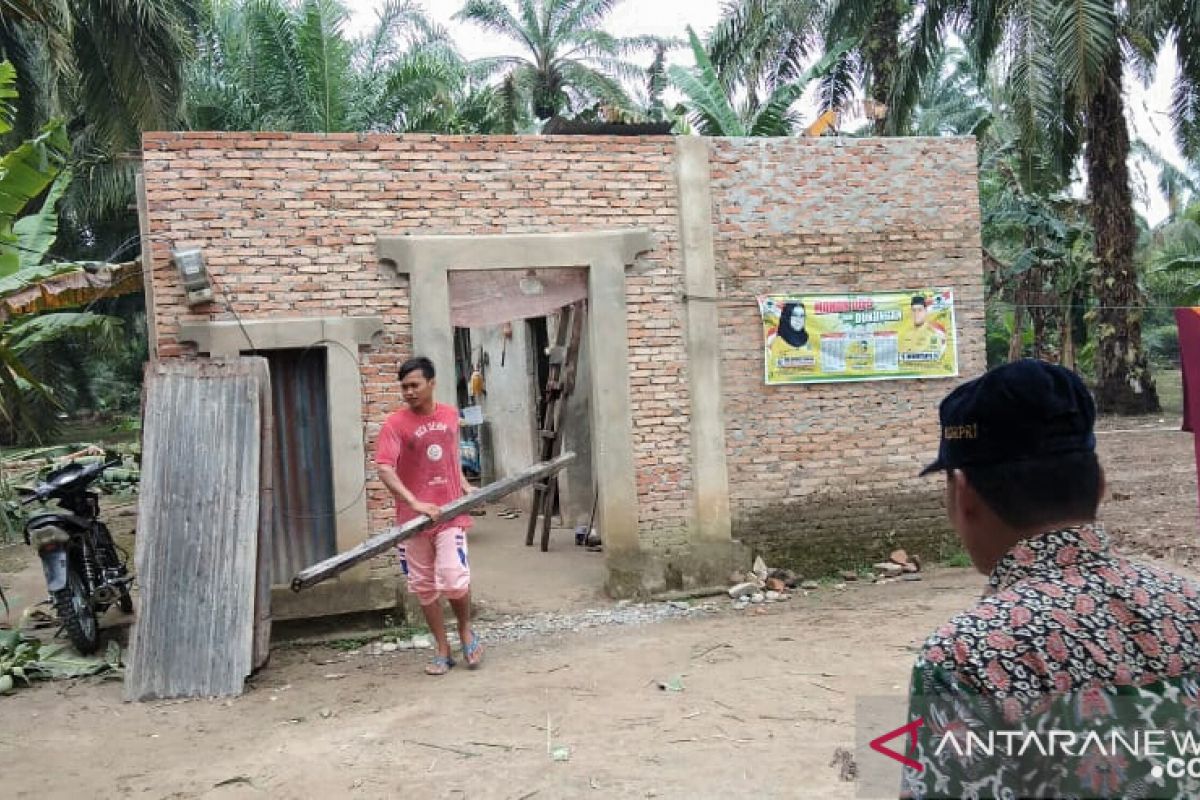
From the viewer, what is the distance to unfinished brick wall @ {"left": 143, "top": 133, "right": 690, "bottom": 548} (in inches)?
282

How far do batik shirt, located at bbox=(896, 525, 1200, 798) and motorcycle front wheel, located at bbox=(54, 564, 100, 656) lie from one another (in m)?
6.86

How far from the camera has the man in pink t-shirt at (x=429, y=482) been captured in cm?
615

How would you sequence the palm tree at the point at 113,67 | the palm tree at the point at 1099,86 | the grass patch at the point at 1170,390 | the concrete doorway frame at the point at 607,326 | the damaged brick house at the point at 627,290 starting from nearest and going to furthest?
the damaged brick house at the point at 627,290 < the concrete doorway frame at the point at 607,326 < the palm tree at the point at 1099,86 < the palm tree at the point at 113,67 < the grass patch at the point at 1170,390

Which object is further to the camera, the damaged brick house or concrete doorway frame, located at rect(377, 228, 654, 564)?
concrete doorway frame, located at rect(377, 228, 654, 564)

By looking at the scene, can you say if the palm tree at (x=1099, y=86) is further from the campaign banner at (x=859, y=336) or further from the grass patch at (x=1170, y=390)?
the campaign banner at (x=859, y=336)

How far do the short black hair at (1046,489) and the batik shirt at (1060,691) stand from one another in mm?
86

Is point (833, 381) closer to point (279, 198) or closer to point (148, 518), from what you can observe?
point (279, 198)

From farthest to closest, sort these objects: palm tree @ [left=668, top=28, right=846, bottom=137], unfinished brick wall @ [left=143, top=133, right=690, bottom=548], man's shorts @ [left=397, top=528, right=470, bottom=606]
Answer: palm tree @ [left=668, top=28, right=846, bottom=137]
unfinished brick wall @ [left=143, top=133, right=690, bottom=548]
man's shorts @ [left=397, top=528, right=470, bottom=606]

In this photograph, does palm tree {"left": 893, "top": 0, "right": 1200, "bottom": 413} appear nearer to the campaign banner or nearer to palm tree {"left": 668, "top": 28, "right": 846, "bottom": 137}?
palm tree {"left": 668, "top": 28, "right": 846, "bottom": 137}

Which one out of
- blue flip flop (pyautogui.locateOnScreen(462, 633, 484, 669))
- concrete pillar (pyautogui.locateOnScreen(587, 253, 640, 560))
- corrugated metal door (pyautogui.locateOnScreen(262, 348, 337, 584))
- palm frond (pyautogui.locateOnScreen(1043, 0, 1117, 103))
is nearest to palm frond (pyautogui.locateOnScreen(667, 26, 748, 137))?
concrete pillar (pyautogui.locateOnScreen(587, 253, 640, 560))

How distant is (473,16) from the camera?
25.1 m

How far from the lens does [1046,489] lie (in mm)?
1467

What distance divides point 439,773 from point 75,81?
14.3m

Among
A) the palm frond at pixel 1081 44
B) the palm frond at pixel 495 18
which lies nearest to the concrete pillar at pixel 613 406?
the palm frond at pixel 1081 44
